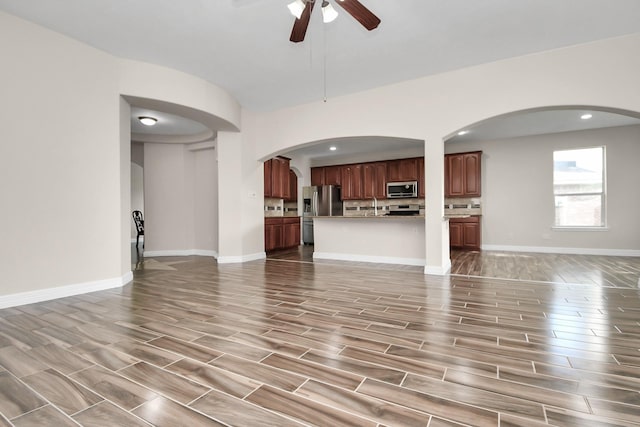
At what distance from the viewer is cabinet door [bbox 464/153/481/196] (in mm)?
7316

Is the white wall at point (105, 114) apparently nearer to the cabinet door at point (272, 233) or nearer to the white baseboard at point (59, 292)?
the white baseboard at point (59, 292)

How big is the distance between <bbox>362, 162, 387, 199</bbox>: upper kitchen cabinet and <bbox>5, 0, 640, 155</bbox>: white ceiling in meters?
4.00

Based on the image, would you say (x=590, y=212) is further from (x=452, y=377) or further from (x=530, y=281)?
(x=452, y=377)

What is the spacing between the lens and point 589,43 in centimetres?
350

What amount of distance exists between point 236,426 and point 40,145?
364 centimetres

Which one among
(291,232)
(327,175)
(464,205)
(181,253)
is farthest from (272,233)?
(464,205)

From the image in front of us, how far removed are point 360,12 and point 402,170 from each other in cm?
606

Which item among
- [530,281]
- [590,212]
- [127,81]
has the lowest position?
[530,281]

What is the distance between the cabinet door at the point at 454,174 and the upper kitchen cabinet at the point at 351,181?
231 cm

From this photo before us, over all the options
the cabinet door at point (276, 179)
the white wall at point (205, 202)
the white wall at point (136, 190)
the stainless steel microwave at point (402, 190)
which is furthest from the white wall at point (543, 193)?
the white wall at point (136, 190)

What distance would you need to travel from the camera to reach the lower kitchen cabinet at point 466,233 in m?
7.33

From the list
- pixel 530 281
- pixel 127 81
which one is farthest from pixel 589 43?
pixel 127 81

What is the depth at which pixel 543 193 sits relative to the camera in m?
6.98

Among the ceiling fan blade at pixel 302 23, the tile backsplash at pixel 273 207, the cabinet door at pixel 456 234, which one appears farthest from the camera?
the tile backsplash at pixel 273 207
